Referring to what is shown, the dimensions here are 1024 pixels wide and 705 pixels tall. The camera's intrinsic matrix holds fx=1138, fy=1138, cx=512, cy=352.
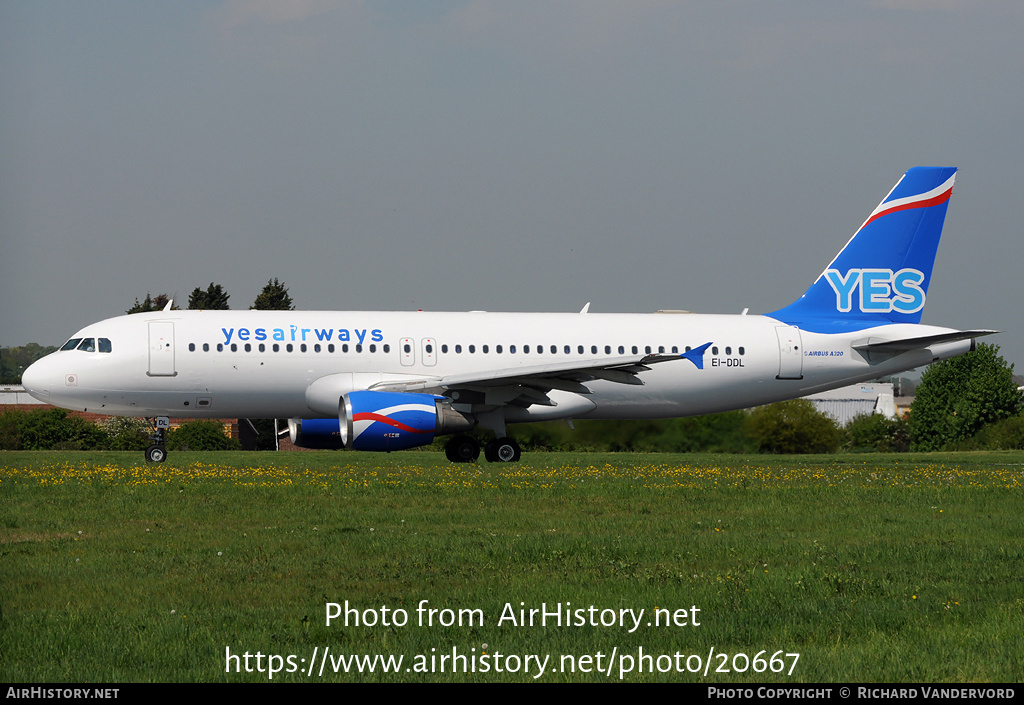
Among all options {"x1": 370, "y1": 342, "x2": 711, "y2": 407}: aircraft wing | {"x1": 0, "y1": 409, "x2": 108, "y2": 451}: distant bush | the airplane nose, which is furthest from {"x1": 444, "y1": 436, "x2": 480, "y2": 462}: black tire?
{"x1": 0, "y1": 409, "x2": 108, "y2": 451}: distant bush

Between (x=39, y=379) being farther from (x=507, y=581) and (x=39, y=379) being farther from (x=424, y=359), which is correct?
(x=507, y=581)

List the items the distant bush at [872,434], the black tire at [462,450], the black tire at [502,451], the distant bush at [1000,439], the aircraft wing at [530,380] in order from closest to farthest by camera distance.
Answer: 1. the aircraft wing at [530,380]
2. the black tire at [502,451]
3. the black tire at [462,450]
4. the distant bush at [1000,439]
5. the distant bush at [872,434]

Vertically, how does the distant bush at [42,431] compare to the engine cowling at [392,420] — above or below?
above

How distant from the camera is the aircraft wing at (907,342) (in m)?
27.8

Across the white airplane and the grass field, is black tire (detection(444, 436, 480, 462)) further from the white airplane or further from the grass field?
the grass field

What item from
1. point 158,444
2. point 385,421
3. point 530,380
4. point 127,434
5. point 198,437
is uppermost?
point 530,380

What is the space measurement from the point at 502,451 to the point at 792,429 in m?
13.3

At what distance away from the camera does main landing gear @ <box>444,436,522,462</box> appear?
2644 cm

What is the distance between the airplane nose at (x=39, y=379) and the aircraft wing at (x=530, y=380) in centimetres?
724

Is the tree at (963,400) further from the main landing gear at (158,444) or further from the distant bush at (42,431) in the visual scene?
the main landing gear at (158,444)

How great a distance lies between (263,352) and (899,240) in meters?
16.5

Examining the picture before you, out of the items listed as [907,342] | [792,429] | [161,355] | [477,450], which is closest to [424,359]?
[477,450]

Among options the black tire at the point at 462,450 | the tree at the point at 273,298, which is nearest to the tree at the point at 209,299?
the tree at the point at 273,298

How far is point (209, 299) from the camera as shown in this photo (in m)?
67.9
